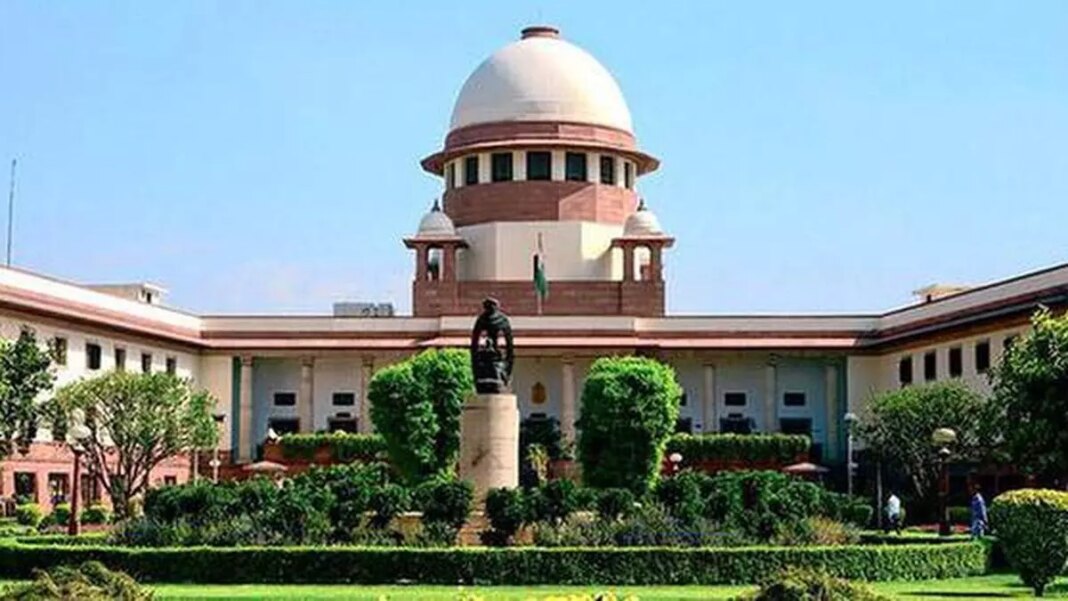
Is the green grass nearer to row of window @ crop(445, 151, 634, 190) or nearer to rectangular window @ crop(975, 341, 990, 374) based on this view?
rectangular window @ crop(975, 341, 990, 374)

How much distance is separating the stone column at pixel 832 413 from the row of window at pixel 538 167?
35.0ft

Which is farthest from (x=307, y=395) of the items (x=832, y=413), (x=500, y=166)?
(x=832, y=413)

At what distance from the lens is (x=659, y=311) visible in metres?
65.3

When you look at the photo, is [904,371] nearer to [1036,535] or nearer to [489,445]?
[489,445]

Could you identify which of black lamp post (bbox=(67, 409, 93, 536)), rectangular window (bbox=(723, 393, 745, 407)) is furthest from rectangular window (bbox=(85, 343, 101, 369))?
rectangular window (bbox=(723, 393, 745, 407))

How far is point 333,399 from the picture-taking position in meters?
66.0

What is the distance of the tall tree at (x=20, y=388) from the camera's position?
41844 millimetres

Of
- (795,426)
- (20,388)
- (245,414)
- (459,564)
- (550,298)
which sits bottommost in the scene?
(459,564)

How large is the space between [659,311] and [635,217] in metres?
3.74

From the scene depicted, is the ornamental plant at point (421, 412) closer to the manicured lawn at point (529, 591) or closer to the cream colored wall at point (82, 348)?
the cream colored wall at point (82, 348)

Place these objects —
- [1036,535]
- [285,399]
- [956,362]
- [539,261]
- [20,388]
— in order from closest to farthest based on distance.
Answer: [1036,535], [20,388], [956,362], [539,261], [285,399]

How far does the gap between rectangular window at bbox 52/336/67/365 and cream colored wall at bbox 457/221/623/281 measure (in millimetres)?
18631

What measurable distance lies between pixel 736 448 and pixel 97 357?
2089 cm

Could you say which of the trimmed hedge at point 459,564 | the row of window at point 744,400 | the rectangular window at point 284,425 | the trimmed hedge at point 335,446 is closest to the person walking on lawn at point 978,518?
the trimmed hedge at point 459,564
